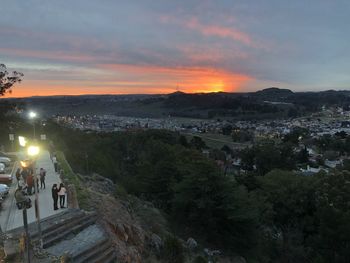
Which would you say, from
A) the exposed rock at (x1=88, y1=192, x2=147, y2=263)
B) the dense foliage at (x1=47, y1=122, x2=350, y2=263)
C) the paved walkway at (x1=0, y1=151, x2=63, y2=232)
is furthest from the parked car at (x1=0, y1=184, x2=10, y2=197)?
the dense foliage at (x1=47, y1=122, x2=350, y2=263)

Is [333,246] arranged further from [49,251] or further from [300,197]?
[49,251]

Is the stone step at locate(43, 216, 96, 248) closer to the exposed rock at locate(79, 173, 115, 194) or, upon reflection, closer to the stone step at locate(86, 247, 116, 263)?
the stone step at locate(86, 247, 116, 263)

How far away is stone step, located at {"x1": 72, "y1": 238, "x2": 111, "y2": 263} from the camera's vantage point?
39.4 ft

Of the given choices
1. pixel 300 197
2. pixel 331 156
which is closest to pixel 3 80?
pixel 300 197

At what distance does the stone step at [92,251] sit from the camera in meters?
12.0

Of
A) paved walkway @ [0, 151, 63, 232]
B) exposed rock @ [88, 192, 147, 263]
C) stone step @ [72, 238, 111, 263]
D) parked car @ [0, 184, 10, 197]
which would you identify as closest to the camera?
stone step @ [72, 238, 111, 263]

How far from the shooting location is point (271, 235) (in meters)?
27.3

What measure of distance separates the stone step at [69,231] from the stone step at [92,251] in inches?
49.3

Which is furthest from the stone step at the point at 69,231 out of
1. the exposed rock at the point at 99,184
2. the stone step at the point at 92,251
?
the exposed rock at the point at 99,184

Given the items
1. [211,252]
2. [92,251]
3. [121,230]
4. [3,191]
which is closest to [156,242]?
[121,230]

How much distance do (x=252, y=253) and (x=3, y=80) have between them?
66.9 ft

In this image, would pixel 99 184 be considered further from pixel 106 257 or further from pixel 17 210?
pixel 106 257

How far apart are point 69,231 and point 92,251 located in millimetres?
1564

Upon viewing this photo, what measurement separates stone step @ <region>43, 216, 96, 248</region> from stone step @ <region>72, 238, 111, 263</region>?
4.11ft
